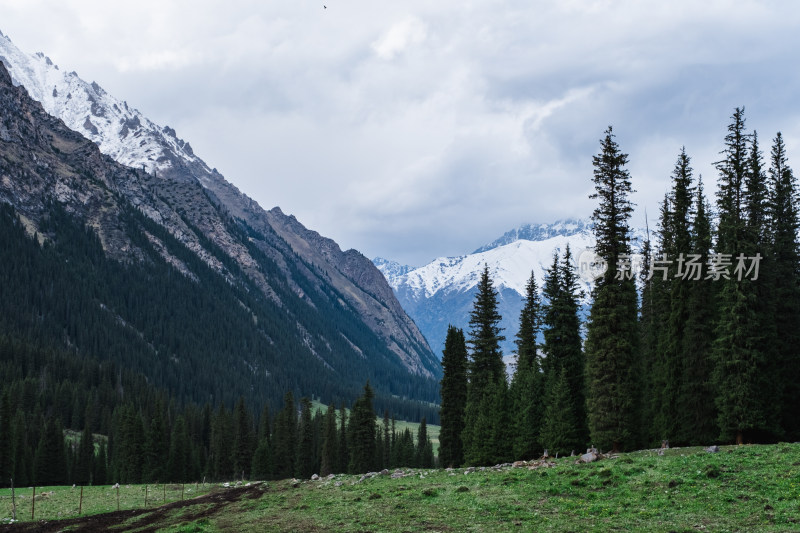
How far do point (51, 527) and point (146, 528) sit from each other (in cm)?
866

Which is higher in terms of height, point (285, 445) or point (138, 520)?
point (138, 520)

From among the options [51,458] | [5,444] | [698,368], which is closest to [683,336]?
[698,368]

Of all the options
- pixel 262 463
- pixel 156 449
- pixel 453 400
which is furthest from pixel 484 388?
pixel 156 449

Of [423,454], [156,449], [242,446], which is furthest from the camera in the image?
[423,454]

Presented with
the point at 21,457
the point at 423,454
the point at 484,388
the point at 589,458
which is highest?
the point at 484,388

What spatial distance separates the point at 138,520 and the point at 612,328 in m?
35.8

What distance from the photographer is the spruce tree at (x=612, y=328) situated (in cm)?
4344

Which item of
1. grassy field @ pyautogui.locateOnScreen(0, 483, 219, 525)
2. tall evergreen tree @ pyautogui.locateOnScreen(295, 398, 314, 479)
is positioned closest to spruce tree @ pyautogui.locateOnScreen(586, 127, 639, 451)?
grassy field @ pyautogui.locateOnScreen(0, 483, 219, 525)

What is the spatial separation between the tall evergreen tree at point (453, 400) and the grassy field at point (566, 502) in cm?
3317

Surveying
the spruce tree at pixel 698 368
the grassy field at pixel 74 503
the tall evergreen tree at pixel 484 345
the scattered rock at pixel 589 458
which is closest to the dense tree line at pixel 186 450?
the tall evergreen tree at pixel 484 345

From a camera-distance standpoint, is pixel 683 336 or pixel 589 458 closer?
pixel 589 458

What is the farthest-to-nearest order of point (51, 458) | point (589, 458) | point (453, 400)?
1. point (51, 458)
2. point (453, 400)
3. point (589, 458)

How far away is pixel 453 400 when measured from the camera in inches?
2781

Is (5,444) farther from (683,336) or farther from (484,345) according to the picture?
(683,336)
